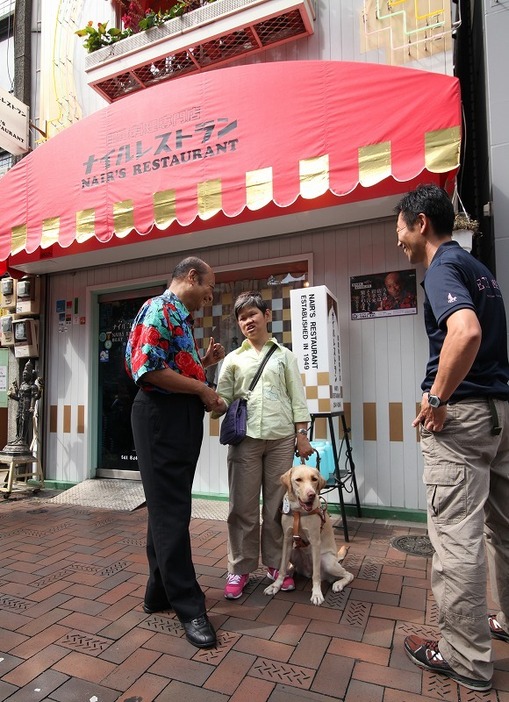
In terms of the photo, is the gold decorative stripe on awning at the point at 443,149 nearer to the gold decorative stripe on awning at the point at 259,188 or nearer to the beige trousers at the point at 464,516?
the gold decorative stripe on awning at the point at 259,188

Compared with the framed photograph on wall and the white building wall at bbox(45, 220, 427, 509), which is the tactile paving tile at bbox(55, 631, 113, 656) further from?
the framed photograph on wall

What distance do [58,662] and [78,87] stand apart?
6722mm

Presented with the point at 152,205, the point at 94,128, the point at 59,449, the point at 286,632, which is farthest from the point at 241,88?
the point at 59,449

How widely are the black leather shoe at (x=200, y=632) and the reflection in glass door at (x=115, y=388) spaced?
12.7 feet

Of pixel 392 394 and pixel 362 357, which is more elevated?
pixel 362 357

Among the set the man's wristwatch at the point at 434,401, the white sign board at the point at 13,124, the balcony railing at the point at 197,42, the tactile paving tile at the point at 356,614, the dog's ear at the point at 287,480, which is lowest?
the tactile paving tile at the point at 356,614

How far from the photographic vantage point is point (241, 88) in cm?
384

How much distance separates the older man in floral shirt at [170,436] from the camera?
2.28 meters

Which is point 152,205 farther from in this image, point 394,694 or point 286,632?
point 394,694

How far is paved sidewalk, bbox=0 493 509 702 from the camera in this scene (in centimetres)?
191

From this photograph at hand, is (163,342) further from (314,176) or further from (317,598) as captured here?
(314,176)

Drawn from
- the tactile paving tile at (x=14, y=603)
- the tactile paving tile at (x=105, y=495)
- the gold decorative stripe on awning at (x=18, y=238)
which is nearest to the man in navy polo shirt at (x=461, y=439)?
the tactile paving tile at (x=14, y=603)

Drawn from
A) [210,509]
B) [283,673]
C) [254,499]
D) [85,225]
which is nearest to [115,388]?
[210,509]

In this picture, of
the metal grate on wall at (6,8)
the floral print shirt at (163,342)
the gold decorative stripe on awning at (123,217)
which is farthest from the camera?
the metal grate on wall at (6,8)
